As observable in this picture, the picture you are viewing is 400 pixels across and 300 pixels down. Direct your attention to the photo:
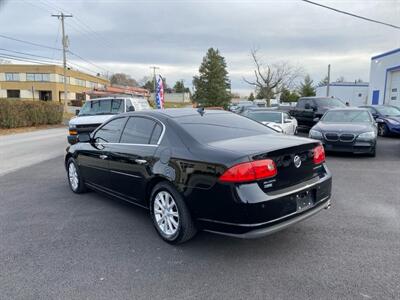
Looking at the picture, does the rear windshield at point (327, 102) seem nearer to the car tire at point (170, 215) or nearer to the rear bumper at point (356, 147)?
the rear bumper at point (356, 147)

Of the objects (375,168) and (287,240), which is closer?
(287,240)

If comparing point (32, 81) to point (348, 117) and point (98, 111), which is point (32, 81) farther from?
point (348, 117)

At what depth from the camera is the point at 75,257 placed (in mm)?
3631

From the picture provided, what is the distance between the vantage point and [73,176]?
20.3 ft

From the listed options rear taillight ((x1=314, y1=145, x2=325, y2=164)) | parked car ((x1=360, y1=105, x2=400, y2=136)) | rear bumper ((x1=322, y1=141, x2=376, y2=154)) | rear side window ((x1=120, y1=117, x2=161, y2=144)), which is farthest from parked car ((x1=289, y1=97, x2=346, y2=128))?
rear side window ((x1=120, y1=117, x2=161, y2=144))

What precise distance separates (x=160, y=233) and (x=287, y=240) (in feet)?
5.09

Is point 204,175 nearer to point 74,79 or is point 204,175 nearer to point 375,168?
point 375,168

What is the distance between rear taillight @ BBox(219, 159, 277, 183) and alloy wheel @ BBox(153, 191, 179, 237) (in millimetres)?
871

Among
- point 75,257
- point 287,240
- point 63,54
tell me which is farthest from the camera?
point 63,54

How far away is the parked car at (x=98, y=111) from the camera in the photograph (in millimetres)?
11188

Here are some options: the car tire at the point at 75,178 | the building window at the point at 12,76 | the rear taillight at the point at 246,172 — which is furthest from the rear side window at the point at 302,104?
the building window at the point at 12,76

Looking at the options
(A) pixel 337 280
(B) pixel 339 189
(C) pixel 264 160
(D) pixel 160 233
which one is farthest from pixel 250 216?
(B) pixel 339 189

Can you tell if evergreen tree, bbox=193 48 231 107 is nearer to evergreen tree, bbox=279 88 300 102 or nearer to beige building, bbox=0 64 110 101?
evergreen tree, bbox=279 88 300 102

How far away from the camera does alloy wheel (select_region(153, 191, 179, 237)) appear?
151 inches
